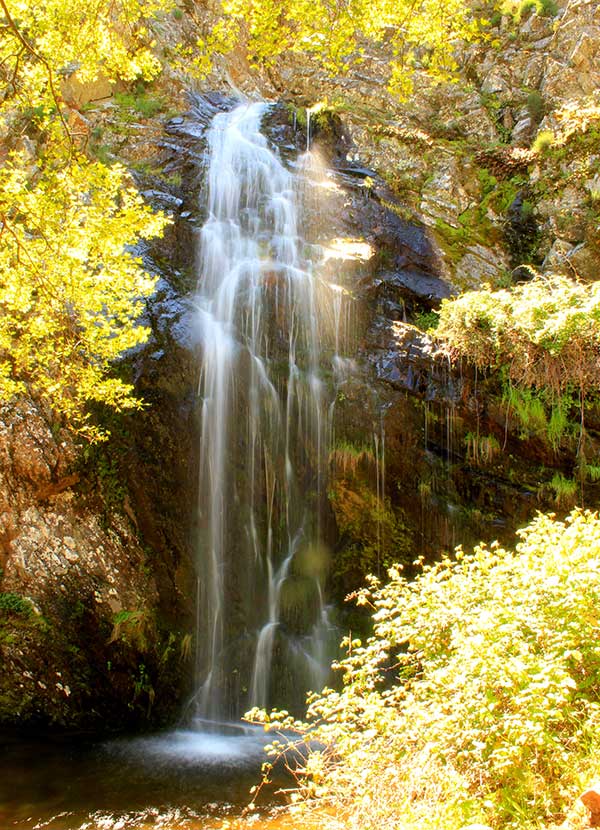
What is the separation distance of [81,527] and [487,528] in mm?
5960

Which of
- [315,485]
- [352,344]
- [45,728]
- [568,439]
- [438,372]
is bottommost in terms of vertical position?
[45,728]

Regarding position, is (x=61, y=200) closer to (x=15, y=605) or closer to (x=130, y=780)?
(x=15, y=605)

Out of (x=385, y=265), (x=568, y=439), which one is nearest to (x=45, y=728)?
(x=568, y=439)

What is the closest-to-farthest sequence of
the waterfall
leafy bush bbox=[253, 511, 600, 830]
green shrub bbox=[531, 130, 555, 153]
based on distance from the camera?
leafy bush bbox=[253, 511, 600, 830] < the waterfall < green shrub bbox=[531, 130, 555, 153]

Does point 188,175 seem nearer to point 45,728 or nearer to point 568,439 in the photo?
point 568,439

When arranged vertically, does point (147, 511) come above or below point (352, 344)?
below

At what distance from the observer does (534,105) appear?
1454 centimetres

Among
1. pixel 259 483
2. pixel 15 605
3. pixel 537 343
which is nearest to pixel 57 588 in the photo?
pixel 15 605

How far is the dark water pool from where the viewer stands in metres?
5.14

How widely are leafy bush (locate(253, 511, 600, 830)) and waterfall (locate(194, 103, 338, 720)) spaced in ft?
14.3

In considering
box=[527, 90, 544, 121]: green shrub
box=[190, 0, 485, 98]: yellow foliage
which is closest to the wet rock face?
box=[190, 0, 485, 98]: yellow foliage

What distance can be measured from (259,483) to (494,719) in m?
6.07

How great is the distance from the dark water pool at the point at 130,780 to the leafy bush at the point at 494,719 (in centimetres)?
232

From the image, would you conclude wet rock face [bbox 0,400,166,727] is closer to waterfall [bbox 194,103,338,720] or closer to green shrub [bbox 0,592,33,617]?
green shrub [bbox 0,592,33,617]
